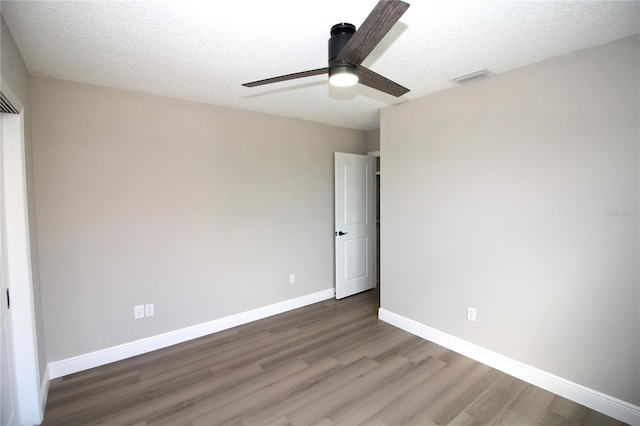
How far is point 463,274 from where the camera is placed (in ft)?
9.17

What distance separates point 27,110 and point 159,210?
1167mm

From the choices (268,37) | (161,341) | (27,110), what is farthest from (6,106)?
(161,341)

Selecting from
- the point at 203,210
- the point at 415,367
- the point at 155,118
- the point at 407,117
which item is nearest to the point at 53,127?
the point at 155,118

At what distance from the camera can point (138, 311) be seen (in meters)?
2.85

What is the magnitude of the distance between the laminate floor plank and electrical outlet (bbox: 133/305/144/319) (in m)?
0.37

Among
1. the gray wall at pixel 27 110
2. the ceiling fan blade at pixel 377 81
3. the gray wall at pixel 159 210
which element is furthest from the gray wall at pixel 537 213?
the gray wall at pixel 27 110

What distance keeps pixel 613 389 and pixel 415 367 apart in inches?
50.7

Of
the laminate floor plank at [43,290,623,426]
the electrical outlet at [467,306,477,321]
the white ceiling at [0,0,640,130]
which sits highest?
the white ceiling at [0,0,640,130]

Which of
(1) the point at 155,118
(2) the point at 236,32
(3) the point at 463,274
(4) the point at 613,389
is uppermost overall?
(2) the point at 236,32

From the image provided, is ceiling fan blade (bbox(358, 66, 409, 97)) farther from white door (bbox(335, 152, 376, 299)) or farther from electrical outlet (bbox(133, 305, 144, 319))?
electrical outlet (bbox(133, 305, 144, 319))

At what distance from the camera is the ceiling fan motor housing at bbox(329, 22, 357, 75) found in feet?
4.96

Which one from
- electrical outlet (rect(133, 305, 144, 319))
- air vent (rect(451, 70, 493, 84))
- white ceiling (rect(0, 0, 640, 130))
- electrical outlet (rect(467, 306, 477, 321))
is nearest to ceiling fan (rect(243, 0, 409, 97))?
white ceiling (rect(0, 0, 640, 130))

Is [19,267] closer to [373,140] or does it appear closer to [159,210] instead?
[159,210]

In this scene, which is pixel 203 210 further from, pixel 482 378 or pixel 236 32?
pixel 482 378
